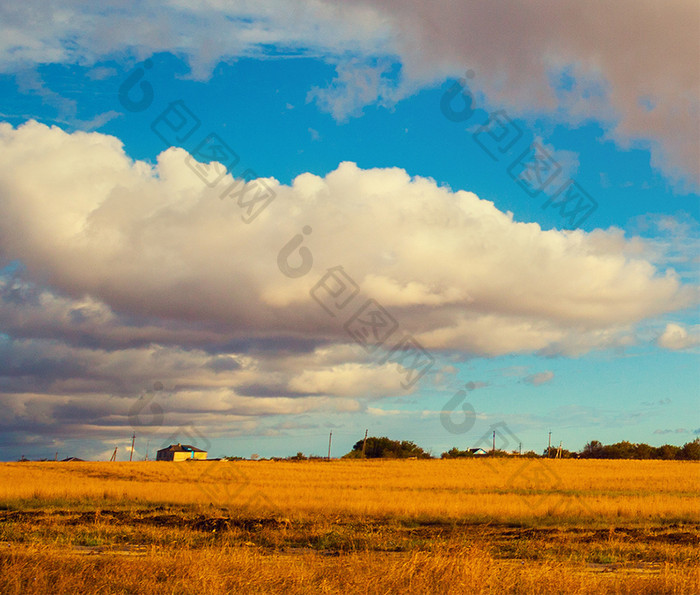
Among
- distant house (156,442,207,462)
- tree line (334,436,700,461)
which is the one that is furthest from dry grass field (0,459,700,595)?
distant house (156,442,207,462)

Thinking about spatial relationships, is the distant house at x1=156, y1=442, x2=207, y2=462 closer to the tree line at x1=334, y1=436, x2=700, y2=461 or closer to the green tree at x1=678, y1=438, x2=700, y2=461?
the tree line at x1=334, y1=436, x2=700, y2=461

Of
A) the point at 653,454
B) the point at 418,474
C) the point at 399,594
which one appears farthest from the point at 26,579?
the point at 653,454

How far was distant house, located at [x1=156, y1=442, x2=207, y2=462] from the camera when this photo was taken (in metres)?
147

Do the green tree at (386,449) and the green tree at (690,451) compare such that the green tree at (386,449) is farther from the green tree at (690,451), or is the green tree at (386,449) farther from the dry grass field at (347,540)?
the dry grass field at (347,540)

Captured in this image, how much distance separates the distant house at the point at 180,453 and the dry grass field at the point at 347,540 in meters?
101

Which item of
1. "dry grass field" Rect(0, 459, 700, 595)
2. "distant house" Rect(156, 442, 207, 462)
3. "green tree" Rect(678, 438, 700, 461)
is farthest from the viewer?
"distant house" Rect(156, 442, 207, 462)

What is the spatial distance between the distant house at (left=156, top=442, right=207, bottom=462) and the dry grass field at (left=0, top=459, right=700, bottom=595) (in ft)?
331

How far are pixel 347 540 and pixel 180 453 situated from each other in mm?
138284

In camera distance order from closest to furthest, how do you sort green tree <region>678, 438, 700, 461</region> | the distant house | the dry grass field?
the dry grass field
green tree <region>678, 438, 700, 461</region>
the distant house

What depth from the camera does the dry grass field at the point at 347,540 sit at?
1094 centimetres

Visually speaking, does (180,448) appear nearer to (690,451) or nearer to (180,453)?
(180,453)

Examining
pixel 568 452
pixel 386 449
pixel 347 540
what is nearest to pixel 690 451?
pixel 568 452

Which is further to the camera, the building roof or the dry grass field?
the building roof

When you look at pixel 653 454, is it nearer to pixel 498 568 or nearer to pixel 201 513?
pixel 201 513
